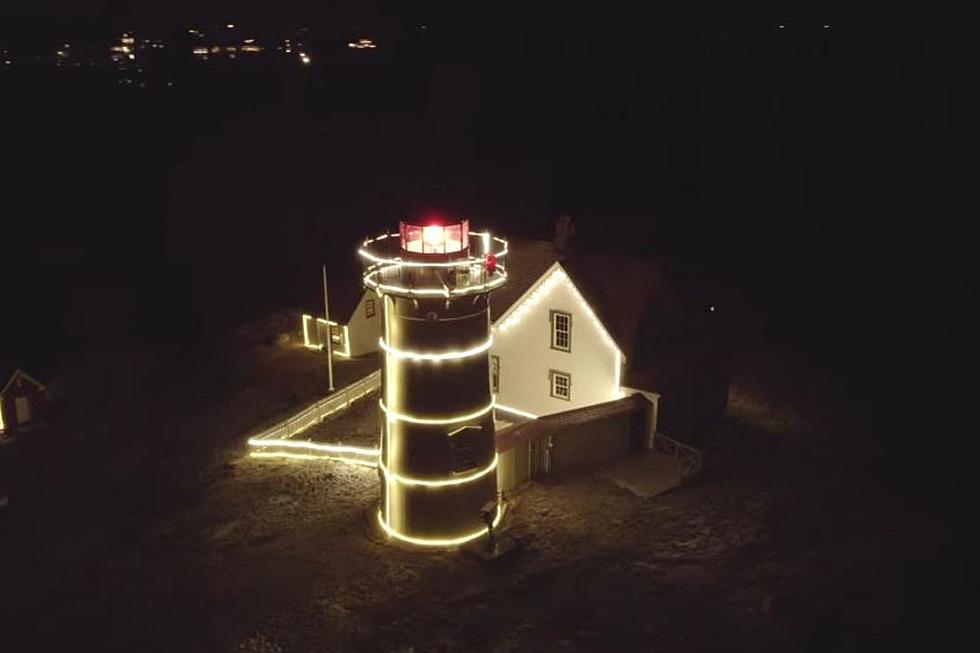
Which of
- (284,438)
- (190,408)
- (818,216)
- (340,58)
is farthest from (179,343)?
(340,58)

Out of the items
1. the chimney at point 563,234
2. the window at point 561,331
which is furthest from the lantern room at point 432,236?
the window at point 561,331

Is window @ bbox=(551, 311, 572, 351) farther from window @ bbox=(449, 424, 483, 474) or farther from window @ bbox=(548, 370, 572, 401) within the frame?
window @ bbox=(449, 424, 483, 474)

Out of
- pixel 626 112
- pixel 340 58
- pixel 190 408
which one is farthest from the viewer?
pixel 340 58

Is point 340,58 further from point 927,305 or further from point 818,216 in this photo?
point 927,305

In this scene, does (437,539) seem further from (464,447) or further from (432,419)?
(432,419)

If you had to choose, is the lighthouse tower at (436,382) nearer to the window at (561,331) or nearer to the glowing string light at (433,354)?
the glowing string light at (433,354)

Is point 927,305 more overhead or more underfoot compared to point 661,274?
more underfoot
